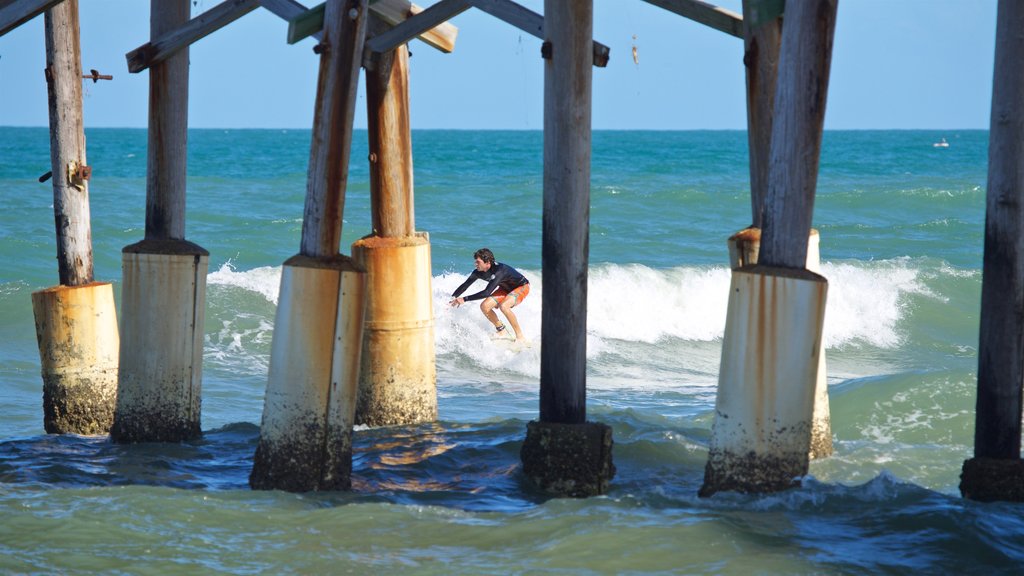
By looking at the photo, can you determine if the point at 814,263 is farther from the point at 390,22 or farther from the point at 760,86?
the point at 390,22

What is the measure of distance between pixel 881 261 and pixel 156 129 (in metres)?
15.8

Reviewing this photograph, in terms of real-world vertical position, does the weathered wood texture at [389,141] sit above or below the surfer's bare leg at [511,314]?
above

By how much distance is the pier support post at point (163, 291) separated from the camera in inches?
285

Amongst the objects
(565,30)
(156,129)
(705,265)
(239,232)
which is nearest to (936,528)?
(565,30)

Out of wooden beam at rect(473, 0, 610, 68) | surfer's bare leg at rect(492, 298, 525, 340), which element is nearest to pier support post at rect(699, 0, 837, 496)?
wooden beam at rect(473, 0, 610, 68)

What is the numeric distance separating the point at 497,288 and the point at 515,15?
6.79 meters

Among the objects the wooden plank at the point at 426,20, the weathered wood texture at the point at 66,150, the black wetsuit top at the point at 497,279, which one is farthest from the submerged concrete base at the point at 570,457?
the black wetsuit top at the point at 497,279

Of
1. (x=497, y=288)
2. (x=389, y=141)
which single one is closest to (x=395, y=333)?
(x=389, y=141)

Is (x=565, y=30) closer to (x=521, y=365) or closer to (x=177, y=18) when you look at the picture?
(x=177, y=18)

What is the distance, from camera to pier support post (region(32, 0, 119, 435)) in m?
7.73

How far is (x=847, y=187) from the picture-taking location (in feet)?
120

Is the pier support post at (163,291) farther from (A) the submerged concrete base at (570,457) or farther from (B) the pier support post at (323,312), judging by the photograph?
(A) the submerged concrete base at (570,457)

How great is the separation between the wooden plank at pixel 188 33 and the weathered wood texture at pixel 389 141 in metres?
1.07

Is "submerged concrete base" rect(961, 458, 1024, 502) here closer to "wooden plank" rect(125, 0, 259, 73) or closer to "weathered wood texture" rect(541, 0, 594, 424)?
"weathered wood texture" rect(541, 0, 594, 424)
